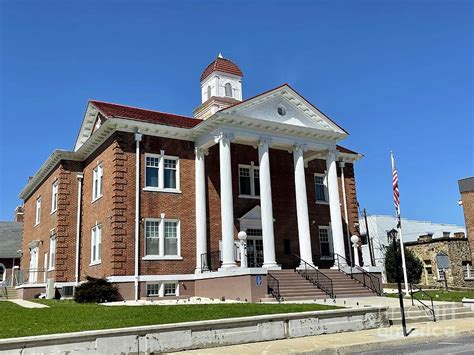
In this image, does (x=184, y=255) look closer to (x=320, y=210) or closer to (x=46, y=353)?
(x=320, y=210)

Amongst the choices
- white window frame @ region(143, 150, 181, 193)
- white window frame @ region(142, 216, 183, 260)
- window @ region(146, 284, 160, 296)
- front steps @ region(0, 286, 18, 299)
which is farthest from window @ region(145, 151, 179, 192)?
front steps @ region(0, 286, 18, 299)

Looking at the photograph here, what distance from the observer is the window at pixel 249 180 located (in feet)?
97.1

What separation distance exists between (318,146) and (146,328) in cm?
1995

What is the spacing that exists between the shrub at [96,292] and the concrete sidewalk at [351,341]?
12.3 m

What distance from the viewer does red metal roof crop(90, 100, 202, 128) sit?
27062 mm

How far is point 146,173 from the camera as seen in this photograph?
26391mm

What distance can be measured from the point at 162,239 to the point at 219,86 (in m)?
14.7

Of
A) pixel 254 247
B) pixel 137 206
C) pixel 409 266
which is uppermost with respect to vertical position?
pixel 137 206

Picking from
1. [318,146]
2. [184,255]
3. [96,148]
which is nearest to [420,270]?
[318,146]

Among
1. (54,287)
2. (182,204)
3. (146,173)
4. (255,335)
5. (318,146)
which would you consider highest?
(318,146)

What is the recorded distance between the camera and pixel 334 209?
2838 centimetres

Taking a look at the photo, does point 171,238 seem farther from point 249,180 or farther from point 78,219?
point 78,219

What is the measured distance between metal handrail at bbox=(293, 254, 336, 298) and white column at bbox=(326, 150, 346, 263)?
2.57m

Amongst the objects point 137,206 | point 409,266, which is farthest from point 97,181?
point 409,266
